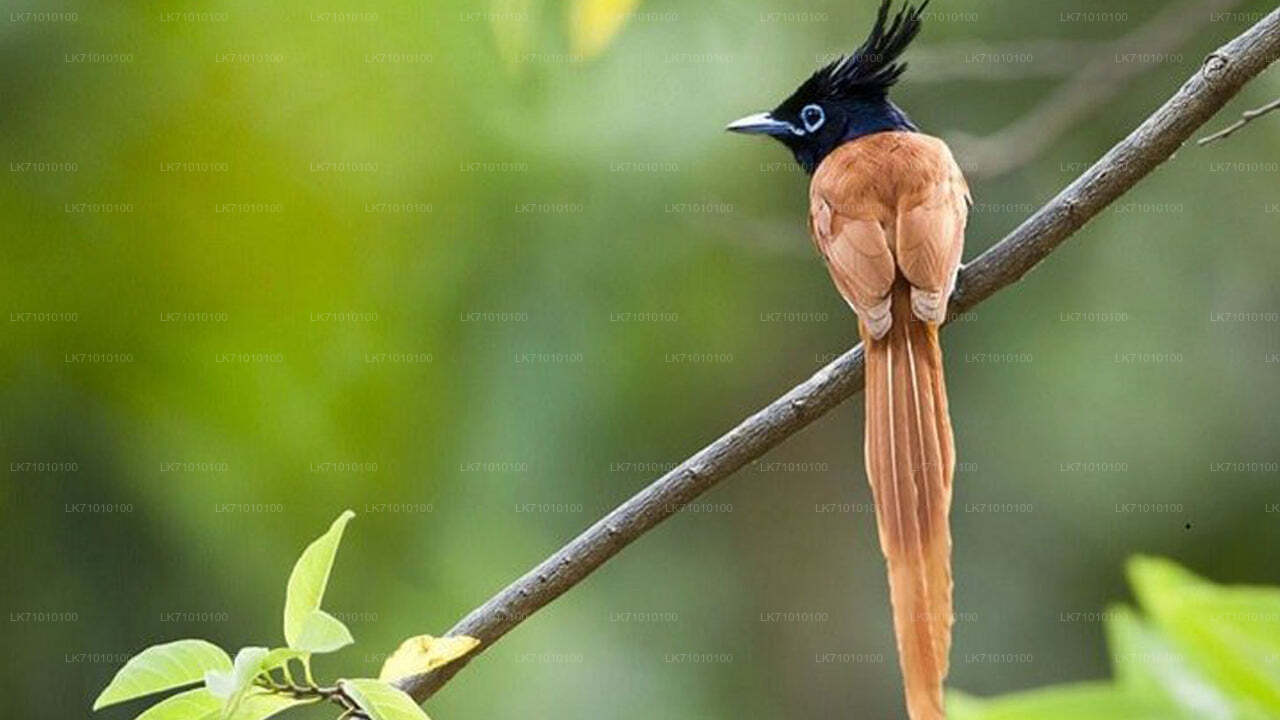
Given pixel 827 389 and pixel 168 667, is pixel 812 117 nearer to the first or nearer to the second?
pixel 827 389

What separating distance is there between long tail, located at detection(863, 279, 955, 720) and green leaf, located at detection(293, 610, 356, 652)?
1.84 feet

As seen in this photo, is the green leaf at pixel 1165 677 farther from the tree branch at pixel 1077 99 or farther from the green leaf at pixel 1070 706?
the tree branch at pixel 1077 99

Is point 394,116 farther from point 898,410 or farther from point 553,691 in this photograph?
point 898,410

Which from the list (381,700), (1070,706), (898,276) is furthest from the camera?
(898,276)

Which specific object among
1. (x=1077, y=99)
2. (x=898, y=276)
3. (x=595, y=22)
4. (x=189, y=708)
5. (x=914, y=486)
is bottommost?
(x=914, y=486)

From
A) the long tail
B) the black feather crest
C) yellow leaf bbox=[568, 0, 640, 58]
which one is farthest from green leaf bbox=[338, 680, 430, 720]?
the black feather crest

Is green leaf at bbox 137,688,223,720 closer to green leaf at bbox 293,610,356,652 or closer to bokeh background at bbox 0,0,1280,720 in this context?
green leaf at bbox 293,610,356,652

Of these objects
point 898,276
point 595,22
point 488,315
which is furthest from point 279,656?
point 488,315

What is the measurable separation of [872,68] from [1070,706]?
313 cm

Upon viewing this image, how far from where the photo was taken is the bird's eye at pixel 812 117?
370 centimetres

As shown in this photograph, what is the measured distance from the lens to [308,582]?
5.64ft

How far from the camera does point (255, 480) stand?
5.69 meters

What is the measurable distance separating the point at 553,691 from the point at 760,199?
203 cm

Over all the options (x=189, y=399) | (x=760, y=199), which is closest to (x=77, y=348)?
(x=189, y=399)
